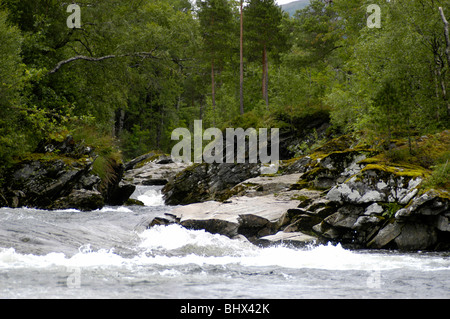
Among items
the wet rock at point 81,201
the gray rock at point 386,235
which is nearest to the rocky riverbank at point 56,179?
the wet rock at point 81,201

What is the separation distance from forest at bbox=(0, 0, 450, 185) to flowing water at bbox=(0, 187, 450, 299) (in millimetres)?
4348

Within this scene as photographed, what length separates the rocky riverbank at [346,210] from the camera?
410 inches

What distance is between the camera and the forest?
15.1m

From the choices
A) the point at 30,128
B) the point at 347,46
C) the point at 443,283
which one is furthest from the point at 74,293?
the point at 347,46

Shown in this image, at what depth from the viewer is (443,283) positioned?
22.4 ft

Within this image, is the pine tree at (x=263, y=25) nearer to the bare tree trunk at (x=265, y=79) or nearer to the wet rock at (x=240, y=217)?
the bare tree trunk at (x=265, y=79)

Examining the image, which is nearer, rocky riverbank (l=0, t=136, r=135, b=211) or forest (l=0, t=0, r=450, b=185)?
forest (l=0, t=0, r=450, b=185)

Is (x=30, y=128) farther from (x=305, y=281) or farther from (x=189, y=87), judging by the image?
(x=189, y=87)

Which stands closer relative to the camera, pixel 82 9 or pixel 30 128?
pixel 30 128

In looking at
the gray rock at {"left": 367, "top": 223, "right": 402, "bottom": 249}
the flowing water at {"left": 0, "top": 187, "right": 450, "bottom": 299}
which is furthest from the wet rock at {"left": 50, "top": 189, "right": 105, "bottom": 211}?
the gray rock at {"left": 367, "top": 223, "right": 402, "bottom": 249}

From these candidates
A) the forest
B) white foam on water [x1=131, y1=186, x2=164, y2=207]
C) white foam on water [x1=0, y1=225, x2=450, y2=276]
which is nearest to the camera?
white foam on water [x1=0, y1=225, x2=450, y2=276]

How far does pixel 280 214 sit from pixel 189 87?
4407 cm

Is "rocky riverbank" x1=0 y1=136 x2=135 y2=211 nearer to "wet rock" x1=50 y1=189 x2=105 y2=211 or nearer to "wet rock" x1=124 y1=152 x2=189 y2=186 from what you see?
"wet rock" x1=50 y1=189 x2=105 y2=211

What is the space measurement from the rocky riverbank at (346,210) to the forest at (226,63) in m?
1.21
